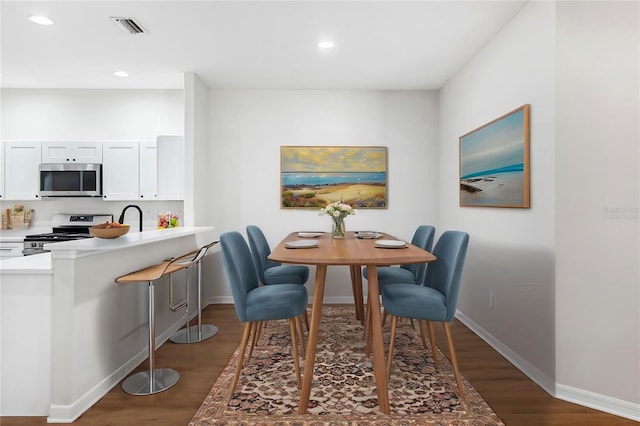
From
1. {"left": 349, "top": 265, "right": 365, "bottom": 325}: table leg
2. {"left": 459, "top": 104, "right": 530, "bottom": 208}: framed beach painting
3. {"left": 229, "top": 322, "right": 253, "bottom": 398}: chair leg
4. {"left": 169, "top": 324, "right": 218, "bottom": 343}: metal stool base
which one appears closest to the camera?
{"left": 229, "top": 322, "right": 253, "bottom": 398}: chair leg

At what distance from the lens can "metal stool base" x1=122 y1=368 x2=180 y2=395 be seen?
6.93 ft

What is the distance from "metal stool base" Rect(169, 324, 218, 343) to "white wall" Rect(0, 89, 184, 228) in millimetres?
1697

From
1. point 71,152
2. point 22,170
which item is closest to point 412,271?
point 71,152

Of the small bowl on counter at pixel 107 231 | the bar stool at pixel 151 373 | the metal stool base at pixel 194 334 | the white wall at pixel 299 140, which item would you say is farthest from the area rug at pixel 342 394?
the white wall at pixel 299 140

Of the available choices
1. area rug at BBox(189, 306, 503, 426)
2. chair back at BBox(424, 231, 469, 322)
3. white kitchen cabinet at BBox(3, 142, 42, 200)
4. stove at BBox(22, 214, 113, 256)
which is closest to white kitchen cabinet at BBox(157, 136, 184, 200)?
stove at BBox(22, 214, 113, 256)

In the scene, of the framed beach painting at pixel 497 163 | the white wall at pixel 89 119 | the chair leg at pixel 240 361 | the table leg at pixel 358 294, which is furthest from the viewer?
the white wall at pixel 89 119

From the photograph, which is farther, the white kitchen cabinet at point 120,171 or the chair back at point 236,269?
the white kitchen cabinet at point 120,171

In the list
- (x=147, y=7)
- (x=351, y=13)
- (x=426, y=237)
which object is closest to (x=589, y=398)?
(x=426, y=237)

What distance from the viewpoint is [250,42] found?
2926mm

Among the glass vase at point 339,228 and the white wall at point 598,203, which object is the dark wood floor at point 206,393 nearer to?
the white wall at point 598,203

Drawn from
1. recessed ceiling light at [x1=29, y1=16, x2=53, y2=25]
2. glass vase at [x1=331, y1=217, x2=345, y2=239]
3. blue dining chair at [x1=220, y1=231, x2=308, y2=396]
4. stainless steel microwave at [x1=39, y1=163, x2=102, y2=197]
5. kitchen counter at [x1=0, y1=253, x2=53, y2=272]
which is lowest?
blue dining chair at [x1=220, y1=231, x2=308, y2=396]

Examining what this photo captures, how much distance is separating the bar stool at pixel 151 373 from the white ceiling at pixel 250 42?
1.95 metres

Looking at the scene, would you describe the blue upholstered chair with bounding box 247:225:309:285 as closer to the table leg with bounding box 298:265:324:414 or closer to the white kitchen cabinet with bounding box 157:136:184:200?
the table leg with bounding box 298:265:324:414

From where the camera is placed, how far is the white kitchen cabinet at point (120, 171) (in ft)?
13.1
